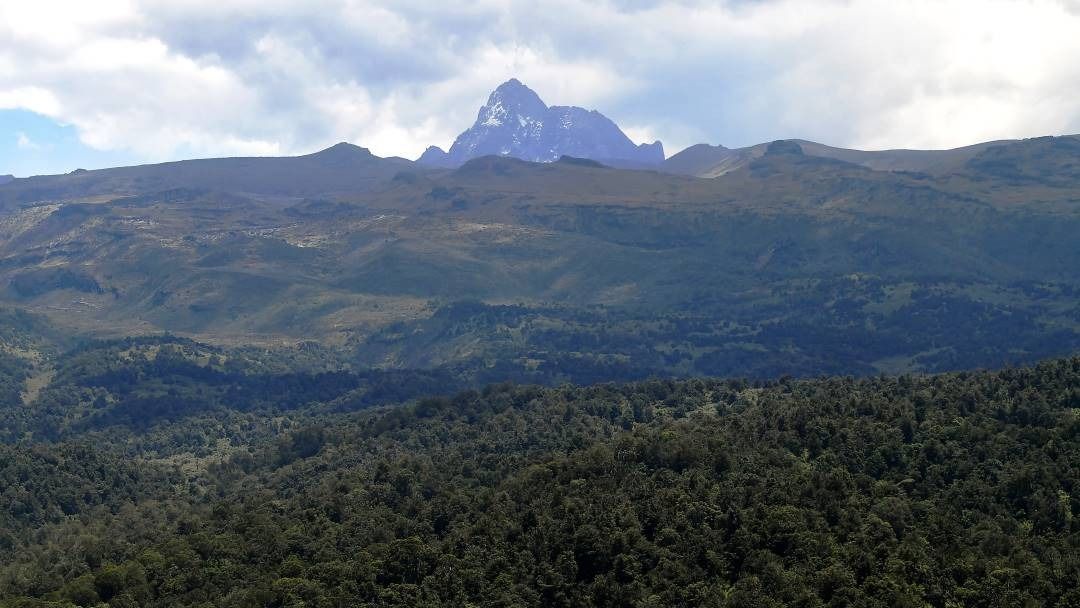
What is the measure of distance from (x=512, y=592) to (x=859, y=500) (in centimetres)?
4111

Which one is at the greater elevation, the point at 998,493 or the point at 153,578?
the point at 998,493

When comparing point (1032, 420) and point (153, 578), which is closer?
point (153, 578)

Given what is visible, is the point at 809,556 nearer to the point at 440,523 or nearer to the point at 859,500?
the point at 859,500

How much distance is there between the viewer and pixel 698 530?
461ft

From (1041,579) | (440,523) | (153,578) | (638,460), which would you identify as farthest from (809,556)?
(153,578)

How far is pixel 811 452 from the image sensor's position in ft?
553

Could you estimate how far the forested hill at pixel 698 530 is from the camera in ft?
415

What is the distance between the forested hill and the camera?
12650 centimetres

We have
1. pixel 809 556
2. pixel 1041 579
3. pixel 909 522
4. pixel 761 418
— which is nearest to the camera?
pixel 1041 579

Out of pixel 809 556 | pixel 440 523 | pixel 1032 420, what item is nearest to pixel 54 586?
pixel 440 523

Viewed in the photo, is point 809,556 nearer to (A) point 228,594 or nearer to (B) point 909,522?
(B) point 909,522

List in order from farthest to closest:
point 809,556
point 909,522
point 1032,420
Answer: point 1032,420 < point 909,522 < point 809,556

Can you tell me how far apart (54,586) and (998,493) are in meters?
115

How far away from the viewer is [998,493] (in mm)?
144125
